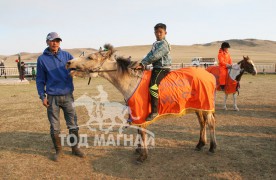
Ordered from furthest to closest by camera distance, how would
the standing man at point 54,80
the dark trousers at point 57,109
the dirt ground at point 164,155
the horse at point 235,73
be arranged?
the horse at point 235,73, the dark trousers at point 57,109, the standing man at point 54,80, the dirt ground at point 164,155

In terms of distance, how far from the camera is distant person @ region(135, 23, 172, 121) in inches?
217

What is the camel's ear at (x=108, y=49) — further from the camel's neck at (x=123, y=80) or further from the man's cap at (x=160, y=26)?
the man's cap at (x=160, y=26)

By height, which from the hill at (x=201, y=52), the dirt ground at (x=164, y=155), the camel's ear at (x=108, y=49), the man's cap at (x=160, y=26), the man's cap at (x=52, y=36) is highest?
the hill at (x=201, y=52)

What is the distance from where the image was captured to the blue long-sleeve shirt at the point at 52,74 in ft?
18.8

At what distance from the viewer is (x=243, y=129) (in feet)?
26.6

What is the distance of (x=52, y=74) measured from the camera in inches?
226

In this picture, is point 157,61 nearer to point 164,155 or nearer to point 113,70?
point 113,70

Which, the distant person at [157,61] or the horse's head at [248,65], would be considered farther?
the horse's head at [248,65]

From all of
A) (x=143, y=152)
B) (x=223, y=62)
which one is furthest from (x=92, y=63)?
(x=223, y=62)

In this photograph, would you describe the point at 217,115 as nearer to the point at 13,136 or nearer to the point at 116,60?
the point at 116,60

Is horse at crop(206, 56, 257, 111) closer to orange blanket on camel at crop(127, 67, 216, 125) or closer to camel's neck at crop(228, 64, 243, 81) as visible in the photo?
camel's neck at crop(228, 64, 243, 81)

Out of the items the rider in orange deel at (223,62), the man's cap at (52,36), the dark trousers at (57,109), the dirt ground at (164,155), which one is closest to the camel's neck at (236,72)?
the rider in orange deel at (223,62)

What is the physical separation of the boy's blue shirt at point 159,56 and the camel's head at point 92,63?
2.49 feet

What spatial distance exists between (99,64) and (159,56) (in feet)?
4.19
